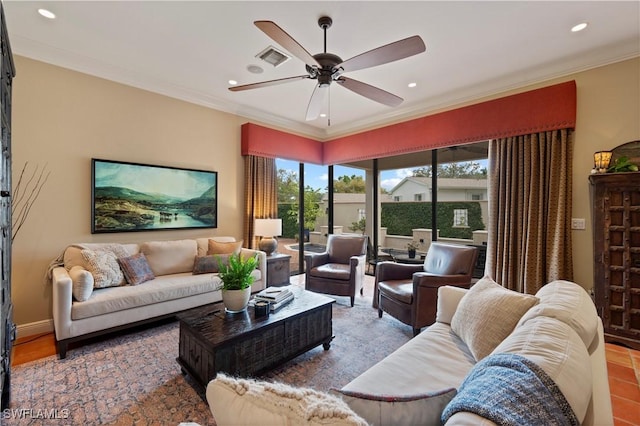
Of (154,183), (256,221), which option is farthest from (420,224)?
(154,183)

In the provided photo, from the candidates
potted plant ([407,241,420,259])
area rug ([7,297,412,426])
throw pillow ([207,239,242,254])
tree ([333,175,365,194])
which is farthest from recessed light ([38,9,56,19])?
potted plant ([407,241,420,259])

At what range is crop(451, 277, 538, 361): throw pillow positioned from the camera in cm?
150

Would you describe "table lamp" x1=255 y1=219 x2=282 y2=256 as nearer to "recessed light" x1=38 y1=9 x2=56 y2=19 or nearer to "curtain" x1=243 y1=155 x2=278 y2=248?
"curtain" x1=243 y1=155 x2=278 y2=248

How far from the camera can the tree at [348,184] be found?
585cm

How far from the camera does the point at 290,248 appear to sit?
226 inches

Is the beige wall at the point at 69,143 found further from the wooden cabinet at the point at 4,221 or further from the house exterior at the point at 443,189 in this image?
the house exterior at the point at 443,189

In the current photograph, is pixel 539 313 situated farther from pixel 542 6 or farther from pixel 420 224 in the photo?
pixel 420 224

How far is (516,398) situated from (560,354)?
1.07 ft

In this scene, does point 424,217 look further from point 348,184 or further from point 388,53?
point 388,53

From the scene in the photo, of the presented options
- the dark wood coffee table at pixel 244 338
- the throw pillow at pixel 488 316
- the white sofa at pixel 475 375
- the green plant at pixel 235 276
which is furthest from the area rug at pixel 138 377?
the throw pillow at pixel 488 316

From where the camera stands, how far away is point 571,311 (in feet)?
4.02

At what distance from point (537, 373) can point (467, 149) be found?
4.02m

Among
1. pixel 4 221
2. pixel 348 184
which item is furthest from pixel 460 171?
pixel 4 221

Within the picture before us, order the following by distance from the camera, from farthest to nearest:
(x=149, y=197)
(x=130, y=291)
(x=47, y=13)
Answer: (x=149, y=197)
(x=130, y=291)
(x=47, y=13)
